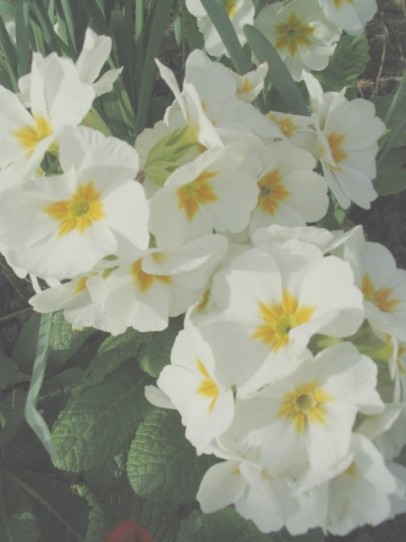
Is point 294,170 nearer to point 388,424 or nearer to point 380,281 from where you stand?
point 380,281

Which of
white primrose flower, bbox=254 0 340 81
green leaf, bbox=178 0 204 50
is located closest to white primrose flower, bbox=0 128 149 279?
white primrose flower, bbox=254 0 340 81

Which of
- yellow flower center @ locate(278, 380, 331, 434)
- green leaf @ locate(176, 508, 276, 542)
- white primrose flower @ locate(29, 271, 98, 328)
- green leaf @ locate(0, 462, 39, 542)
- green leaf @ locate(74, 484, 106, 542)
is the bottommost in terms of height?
green leaf @ locate(176, 508, 276, 542)

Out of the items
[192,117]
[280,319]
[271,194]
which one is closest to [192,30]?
[271,194]

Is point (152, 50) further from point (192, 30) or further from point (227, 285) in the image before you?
point (227, 285)

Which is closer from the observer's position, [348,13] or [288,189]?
[288,189]

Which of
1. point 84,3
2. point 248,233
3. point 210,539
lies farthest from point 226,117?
point 210,539

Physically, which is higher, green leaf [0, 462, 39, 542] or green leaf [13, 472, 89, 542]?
green leaf [0, 462, 39, 542]

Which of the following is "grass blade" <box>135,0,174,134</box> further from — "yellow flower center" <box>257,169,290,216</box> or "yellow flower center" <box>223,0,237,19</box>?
"yellow flower center" <box>257,169,290,216</box>
